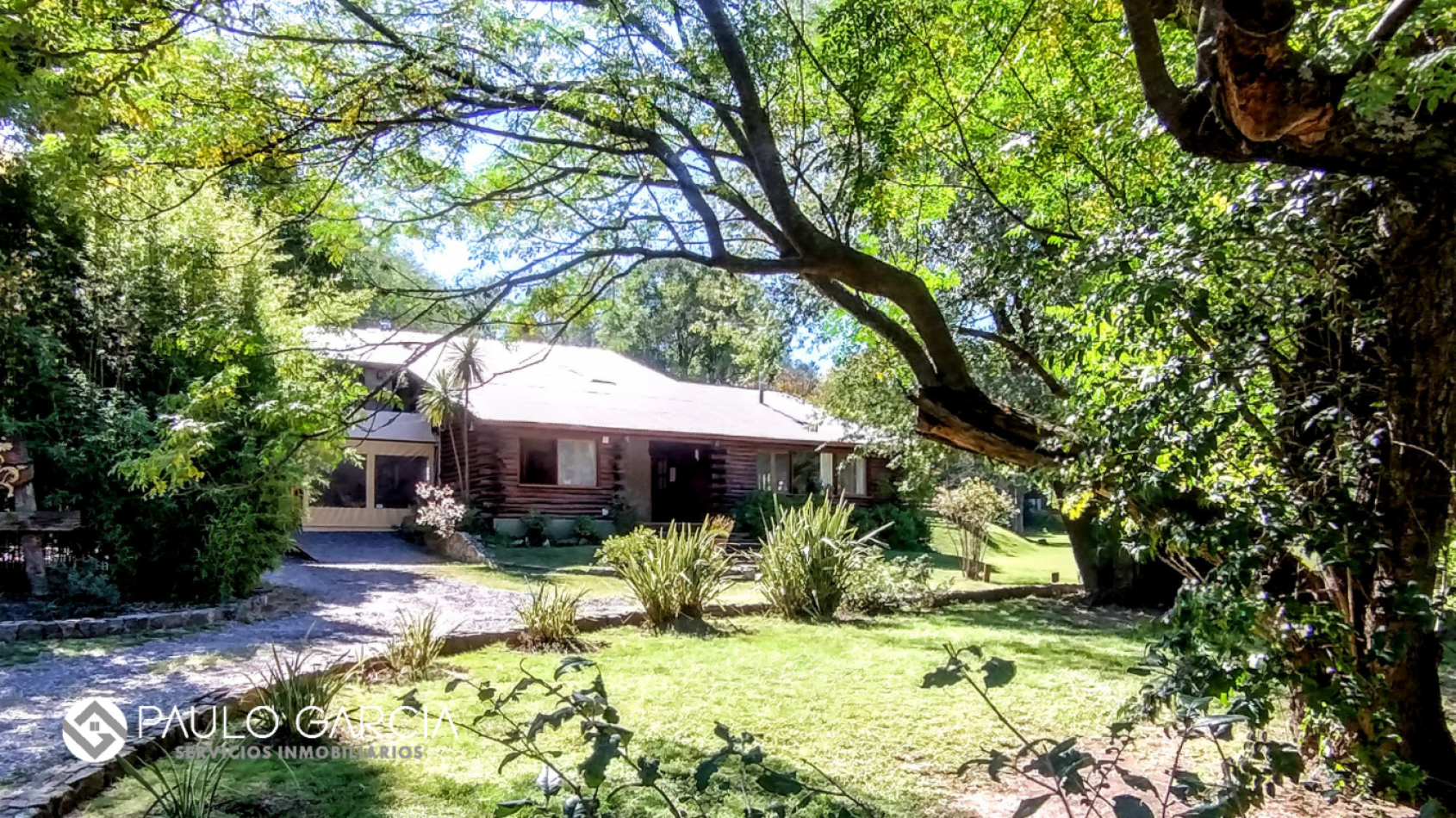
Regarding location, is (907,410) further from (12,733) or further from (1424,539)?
(12,733)

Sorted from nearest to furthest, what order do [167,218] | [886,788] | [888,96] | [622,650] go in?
[886,788], [888,96], [622,650], [167,218]

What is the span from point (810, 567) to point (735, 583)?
1968 millimetres

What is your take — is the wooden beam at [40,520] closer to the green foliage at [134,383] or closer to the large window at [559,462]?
the green foliage at [134,383]

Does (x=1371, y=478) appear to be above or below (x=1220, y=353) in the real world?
below

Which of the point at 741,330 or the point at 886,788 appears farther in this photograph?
the point at 741,330

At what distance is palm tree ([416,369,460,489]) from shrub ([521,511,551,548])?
2.12m

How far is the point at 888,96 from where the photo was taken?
18.8ft

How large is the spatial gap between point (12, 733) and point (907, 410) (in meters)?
9.44

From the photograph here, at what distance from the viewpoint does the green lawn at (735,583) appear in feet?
38.5

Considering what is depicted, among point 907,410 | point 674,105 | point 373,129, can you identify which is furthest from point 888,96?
point 907,410

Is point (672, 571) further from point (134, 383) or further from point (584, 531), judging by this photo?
point (584, 531)

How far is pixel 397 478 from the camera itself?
68.2ft

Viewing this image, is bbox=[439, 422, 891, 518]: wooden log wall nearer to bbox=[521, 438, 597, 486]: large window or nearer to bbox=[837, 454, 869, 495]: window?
bbox=[521, 438, 597, 486]: large window

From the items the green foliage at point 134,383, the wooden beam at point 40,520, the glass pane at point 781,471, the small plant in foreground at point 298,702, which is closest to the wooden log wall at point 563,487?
the glass pane at point 781,471
